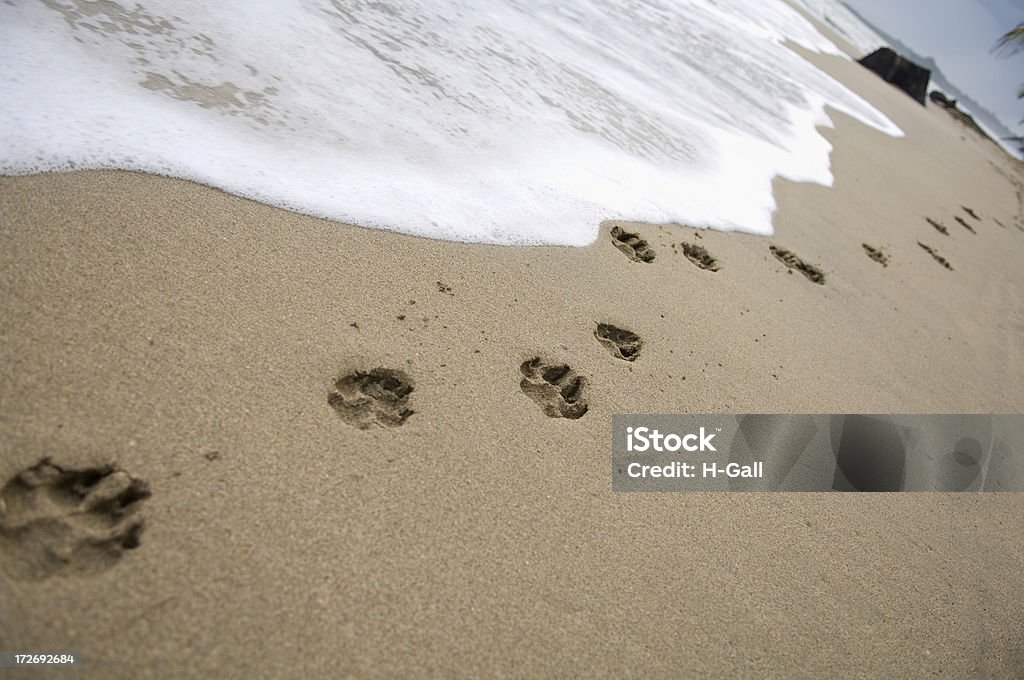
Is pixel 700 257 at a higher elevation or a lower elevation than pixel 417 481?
higher

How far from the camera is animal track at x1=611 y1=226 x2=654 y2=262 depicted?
90.4 inches

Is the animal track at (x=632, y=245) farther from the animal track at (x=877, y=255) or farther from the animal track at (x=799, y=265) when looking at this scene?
the animal track at (x=877, y=255)

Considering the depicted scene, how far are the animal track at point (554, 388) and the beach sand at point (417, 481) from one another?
0.04 metres

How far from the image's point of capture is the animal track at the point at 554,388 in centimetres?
158

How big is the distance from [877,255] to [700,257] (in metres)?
1.60

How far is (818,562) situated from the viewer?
1500 mm

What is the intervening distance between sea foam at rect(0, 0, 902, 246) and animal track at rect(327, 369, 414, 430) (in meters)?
0.72

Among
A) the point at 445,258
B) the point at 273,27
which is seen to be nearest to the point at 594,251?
the point at 445,258

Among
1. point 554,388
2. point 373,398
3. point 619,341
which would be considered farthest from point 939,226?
point 373,398

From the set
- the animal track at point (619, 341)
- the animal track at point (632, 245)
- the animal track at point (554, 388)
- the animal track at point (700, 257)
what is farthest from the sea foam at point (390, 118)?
the animal track at point (554, 388)

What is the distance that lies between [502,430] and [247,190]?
4.10 ft

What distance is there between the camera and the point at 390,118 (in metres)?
2.57

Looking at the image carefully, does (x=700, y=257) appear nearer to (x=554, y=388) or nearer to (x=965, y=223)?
(x=554, y=388)

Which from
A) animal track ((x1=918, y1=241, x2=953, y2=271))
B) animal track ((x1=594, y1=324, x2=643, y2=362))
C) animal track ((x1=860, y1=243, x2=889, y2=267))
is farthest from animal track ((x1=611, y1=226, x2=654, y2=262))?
animal track ((x1=918, y1=241, x2=953, y2=271))
